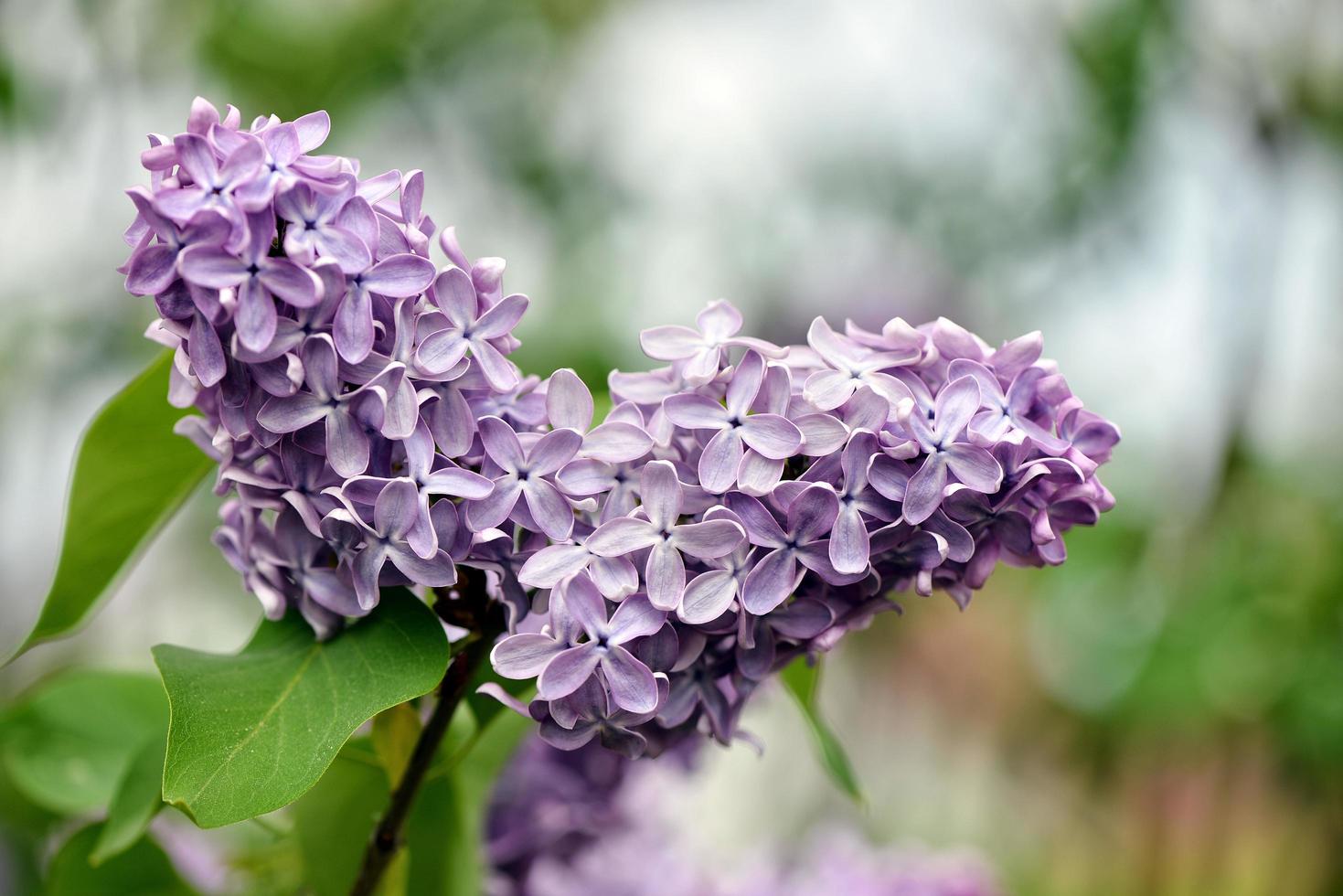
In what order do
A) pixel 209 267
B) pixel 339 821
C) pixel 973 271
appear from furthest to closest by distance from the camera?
pixel 973 271
pixel 339 821
pixel 209 267

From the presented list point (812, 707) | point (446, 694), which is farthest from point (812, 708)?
point (446, 694)

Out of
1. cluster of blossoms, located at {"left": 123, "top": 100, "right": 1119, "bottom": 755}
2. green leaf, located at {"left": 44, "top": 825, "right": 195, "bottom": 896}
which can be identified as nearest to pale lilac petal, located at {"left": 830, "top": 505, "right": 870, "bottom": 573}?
cluster of blossoms, located at {"left": 123, "top": 100, "right": 1119, "bottom": 755}

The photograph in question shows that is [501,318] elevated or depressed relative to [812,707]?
elevated

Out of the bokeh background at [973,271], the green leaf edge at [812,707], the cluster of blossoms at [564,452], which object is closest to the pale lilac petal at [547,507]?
the cluster of blossoms at [564,452]

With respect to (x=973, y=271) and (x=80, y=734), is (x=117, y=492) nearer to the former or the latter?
(x=80, y=734)

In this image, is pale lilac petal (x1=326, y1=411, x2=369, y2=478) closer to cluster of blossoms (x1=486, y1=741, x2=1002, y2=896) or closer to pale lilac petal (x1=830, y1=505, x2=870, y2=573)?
pale lilac petal (x1=830, y1=505, x2=870, y2=573)

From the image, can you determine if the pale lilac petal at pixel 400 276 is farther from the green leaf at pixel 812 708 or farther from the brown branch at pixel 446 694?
the green leaf at pixel 812 708
